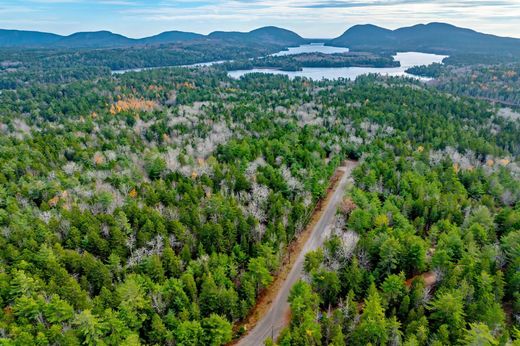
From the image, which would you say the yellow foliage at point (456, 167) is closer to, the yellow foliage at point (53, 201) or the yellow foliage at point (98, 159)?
the yellow foliage at point (98, 159)

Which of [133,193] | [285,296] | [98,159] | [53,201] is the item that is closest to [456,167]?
[285,296]

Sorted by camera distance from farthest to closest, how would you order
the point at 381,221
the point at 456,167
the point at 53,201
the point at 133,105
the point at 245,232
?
1. the point at 133,105
2. the point at 456,167
3. the point at 53,201
4. the point at 381,221
5. the point at 245,232

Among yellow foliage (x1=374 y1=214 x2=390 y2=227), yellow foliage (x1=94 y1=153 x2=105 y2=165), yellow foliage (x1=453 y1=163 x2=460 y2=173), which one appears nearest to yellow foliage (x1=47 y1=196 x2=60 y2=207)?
yellow foliage (x1=94 y1=153 x2=105 y2=165)

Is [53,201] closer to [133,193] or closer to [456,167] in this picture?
[133,193]

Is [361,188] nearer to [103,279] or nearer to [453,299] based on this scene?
[453,299]

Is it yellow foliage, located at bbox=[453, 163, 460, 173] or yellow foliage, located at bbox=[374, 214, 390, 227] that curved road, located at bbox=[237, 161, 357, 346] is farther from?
yellow foliage, located at bbox=[453, 163, 460, 173]
